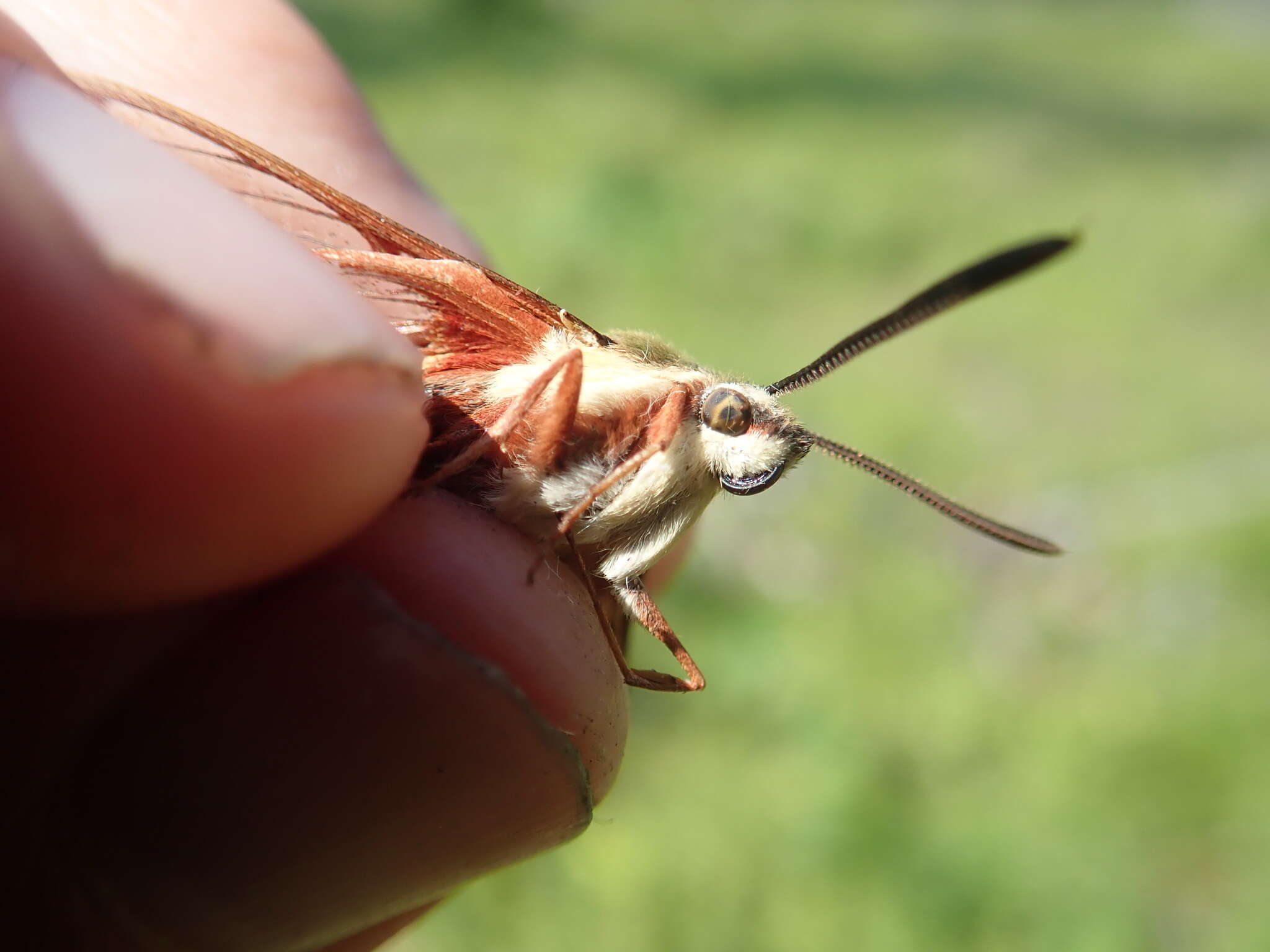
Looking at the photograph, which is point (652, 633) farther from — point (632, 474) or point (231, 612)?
point (231, 612)

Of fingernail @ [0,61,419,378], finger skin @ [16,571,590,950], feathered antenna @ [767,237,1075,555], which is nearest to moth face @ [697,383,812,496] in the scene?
feathered antenna @ [767,237,1075,555]

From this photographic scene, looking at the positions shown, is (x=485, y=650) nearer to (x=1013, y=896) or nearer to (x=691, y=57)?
(x=1013, y=896)

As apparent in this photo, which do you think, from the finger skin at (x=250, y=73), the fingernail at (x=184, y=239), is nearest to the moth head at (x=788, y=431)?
the fingernail at (x=184, y=239)

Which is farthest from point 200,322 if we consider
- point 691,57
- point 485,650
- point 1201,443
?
point 691,57

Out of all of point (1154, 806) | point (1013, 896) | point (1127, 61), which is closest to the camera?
point (1013, 896)

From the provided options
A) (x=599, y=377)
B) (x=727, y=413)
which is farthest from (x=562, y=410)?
(x=727, y=413)

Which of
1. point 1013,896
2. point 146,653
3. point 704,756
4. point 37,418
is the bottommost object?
point 1013,896
